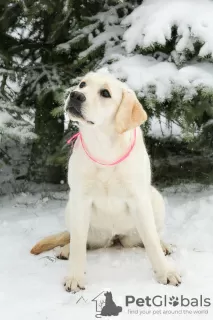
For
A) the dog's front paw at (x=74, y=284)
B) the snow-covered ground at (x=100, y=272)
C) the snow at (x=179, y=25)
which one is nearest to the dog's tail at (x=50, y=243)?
the snow-covered ground at (x=100, y=272)

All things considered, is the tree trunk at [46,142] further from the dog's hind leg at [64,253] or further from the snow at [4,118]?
the dog's hind leg at [64,253]

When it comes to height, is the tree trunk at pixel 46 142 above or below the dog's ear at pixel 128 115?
below

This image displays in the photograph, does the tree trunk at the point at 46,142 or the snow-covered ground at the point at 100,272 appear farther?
the tree trunk at the point at 46,142

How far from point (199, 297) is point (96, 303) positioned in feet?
2.01

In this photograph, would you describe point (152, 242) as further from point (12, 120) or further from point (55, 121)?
point (55, 121)

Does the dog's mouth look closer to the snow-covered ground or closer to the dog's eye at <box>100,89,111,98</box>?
the dog's eye at <box>100,89,111,98</box>

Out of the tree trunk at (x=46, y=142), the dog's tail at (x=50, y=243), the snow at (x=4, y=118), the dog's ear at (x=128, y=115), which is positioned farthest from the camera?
the tree trunk at (x=46, y=142)

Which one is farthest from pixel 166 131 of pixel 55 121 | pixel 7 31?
pixel 7 31

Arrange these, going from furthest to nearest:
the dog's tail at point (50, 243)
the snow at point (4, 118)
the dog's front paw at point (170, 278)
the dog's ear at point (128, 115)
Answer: the snow at point (4, 118), the dog's tail at point (50, 243), the dog's front paw at point (170, 278), the dog's ear at point (128, 115)

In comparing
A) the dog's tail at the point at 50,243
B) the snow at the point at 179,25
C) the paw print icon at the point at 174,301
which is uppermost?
the snow at the point at 179,25

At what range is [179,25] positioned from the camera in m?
3.83

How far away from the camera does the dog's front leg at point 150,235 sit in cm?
302

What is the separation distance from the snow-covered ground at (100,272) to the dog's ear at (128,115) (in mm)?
994

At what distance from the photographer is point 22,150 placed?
5.55m
